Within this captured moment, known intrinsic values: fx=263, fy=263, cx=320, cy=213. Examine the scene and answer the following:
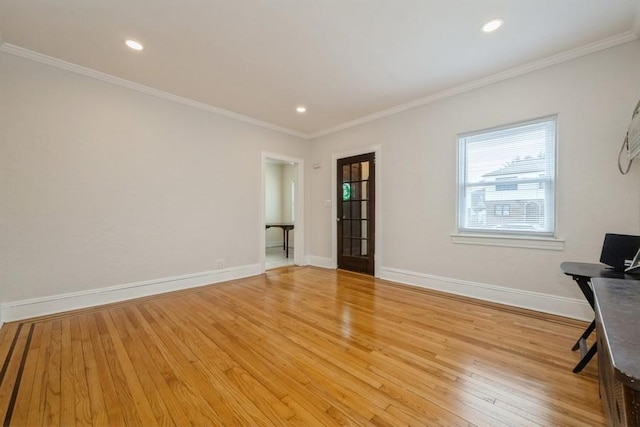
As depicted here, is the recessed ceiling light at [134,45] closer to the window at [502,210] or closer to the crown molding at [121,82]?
the crown molding at [121,82]

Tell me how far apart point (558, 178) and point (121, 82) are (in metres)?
5.34

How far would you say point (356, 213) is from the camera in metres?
4.94

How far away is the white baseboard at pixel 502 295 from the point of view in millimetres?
2783

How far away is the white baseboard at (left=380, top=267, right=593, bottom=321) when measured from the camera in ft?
9.13

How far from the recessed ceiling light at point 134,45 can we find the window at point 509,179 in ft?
13.0

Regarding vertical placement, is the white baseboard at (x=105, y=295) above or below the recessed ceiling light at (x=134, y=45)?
below

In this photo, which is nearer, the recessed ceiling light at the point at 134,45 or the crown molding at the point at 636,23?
the crown molding at the point at 636,23

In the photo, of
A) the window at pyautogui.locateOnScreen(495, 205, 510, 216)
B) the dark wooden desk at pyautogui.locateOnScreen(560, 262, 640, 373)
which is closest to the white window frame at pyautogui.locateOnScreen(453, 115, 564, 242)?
the window at pyautogui.locateOnScreen(495, 205, 510, 216)

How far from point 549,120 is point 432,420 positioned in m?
3.31

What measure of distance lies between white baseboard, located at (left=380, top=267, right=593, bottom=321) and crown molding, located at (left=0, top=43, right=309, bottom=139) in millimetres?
3635

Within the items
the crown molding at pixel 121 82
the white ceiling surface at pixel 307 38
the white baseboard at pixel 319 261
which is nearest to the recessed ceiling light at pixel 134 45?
the white ceiling surface at pixel 307 38

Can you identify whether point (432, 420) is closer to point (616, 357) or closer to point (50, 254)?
point (616, 357)

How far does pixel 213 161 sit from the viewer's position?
427cm

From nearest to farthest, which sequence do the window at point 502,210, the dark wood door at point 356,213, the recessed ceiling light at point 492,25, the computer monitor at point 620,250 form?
the computer monitor at point 620,250
the recessed ceiling light at point 492,25
the window at point 502,210
the dark wood door at point 356,213
